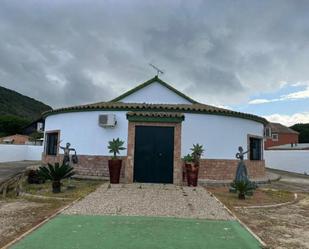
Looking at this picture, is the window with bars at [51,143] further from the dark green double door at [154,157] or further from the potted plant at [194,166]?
the potted plant at [194,166]

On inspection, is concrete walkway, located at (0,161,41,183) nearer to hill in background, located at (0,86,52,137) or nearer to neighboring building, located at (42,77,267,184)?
neighboring building, located at (42,77,267,184)

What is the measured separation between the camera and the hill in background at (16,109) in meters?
66.2

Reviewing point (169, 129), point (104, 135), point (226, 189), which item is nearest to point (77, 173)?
point (104, 135)

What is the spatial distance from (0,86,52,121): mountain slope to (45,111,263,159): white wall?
73.1m

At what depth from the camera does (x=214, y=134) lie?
50.4 ft

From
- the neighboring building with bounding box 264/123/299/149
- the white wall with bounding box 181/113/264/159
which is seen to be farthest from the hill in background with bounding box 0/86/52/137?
the white wall with bounding box 181/113/264/159

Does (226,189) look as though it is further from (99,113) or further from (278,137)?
(278,137)

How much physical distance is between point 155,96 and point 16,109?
7821cm

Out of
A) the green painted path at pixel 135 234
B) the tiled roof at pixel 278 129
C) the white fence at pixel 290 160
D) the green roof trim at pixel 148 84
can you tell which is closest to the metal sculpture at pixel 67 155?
the green roof trim at pixel 148 84

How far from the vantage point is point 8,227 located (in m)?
6.94

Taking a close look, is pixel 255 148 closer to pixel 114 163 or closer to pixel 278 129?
pixel 114 163

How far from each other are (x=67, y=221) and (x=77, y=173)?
8483 millimetres

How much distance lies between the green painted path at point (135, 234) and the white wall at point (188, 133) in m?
7.36

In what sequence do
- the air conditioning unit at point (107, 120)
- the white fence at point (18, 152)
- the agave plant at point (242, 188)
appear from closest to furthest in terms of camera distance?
1. the agave plant at point (242, 188)
2. the air conditioning unit at point (107, 120)
3. the white fence at point (18, 152)
